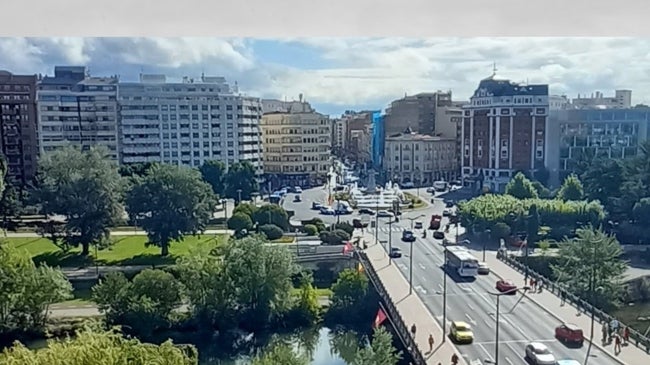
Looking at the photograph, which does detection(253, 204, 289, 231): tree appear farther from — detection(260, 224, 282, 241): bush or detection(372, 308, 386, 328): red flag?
detection(372, 308, 386, 328): red flag

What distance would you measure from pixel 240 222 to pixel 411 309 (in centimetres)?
76

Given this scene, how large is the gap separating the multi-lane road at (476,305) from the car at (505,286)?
0.8 inches

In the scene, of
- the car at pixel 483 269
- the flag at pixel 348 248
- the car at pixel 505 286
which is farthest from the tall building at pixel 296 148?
the car at pixel 505 286

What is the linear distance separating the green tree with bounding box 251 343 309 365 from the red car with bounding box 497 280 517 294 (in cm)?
82

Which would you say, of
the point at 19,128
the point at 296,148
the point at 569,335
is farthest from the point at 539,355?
the point at 19,128

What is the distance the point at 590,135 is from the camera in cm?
264

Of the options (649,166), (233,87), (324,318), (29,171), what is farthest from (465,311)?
(29,171)

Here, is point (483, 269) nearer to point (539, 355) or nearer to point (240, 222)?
point (539, 355)

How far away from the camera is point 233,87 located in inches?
100

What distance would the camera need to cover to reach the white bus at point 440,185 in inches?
107

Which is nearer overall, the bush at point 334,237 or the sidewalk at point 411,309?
the sidewalk at point 411,309

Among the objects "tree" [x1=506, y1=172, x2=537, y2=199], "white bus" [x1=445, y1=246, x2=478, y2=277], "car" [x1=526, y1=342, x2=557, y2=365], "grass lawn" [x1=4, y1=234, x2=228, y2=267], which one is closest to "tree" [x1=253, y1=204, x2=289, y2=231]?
"grass lawn" [x1=4, y1=234, x2=228, y2=267]

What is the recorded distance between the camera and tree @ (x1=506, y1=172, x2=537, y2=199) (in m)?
2.72

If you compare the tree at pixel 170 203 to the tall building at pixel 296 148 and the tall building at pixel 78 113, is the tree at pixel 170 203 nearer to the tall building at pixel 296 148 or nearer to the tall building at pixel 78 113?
the tall building at pixel 78 113
